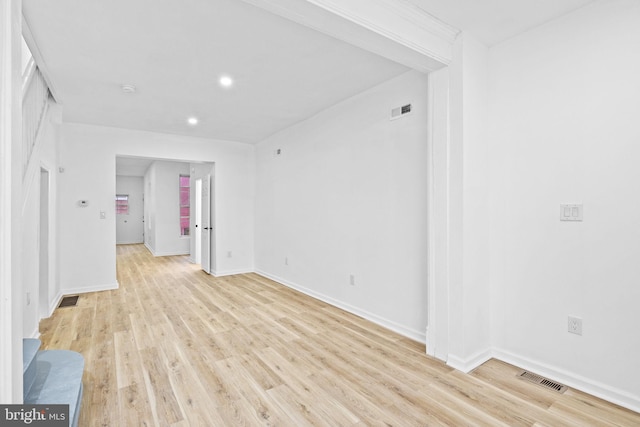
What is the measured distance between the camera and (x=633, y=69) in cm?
203

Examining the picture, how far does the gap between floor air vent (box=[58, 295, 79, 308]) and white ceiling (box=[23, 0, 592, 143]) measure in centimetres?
262

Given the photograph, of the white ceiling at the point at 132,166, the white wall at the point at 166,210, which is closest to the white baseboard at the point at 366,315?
the white wall at the point at 166,210

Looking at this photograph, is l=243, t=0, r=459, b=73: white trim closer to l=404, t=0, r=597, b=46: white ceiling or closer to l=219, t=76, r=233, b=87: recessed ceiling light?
l=404, t=0, r=597, b=46: white ceiling

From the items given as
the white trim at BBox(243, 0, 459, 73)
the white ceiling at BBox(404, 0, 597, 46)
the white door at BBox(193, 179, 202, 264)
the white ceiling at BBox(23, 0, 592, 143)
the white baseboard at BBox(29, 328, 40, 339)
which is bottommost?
the white baseboard at BBox(29, 328, 40, 339)

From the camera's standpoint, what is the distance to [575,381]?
2258 millimetres

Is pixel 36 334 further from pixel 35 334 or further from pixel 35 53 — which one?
pixel 35 53

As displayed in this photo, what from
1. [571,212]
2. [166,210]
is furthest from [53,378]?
[166,210]

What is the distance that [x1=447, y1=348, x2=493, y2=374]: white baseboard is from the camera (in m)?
2.50

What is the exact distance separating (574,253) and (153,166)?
983 cm

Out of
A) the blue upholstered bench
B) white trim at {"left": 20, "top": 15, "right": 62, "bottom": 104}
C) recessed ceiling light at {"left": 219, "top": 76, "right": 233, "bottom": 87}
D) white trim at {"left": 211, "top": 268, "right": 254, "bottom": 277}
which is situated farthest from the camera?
white trim at {"left": 211, "top": 268, "right": 254, "bottom": 277}

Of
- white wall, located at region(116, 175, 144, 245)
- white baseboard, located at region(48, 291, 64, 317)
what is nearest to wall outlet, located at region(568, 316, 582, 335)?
white baseboard, located at region(48, 291, 64, 317)

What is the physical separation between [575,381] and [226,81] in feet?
13.1

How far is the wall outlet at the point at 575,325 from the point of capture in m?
2.26

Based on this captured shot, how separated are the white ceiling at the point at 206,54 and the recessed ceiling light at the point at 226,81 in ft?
0.21
